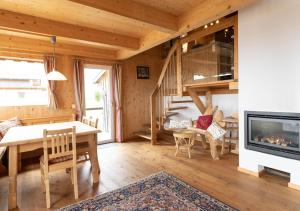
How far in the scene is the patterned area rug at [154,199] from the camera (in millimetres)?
2111

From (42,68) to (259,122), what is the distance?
4.71 m

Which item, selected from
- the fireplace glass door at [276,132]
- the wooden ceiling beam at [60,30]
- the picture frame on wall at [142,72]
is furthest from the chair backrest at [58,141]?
the picture frame on wall at [142,72]

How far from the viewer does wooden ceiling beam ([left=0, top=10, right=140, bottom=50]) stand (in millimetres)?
2803

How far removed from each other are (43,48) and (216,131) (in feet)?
13.7

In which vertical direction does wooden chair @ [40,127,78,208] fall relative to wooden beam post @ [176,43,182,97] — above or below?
below

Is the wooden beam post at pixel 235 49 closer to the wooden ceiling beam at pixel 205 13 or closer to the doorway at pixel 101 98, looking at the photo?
the wooden ceiling beam at pixel 205 13

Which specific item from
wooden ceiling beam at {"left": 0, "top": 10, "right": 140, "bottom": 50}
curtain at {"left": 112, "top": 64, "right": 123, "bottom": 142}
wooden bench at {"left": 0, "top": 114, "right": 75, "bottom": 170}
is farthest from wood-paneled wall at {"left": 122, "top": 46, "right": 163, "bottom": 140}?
wooden bench at {"left": 0, "top": 114, "right": 75, "bottom": 170}

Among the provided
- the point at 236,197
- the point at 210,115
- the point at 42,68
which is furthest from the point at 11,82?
the point at 236,197

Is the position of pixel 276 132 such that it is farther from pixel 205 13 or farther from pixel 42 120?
pixel 42 120

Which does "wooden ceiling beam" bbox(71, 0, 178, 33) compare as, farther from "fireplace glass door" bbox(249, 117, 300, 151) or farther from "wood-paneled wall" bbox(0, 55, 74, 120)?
"wood-paneled wall" bbox(0, 55, 74, 120)

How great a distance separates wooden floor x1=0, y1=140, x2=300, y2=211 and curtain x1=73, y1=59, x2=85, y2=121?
1324 millimetres

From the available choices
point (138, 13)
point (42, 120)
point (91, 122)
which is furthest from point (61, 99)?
point (138, 13)

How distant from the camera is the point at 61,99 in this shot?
4.39 metres

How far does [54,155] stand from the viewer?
2.24m
